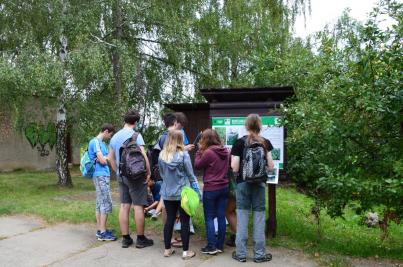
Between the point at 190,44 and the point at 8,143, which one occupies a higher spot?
the point at 190,44

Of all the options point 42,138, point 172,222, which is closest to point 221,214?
point 172,222

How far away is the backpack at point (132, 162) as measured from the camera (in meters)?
6.07

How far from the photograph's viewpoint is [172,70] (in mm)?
14469

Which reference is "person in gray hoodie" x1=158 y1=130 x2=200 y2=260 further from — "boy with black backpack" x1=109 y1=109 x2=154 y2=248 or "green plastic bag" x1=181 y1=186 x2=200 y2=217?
"boy with black backpack" x1=109 y1=109 x2=154 y2=248

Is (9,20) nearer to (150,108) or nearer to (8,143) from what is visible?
(150,108)

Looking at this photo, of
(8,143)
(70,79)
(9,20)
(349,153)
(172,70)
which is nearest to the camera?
(349,153)

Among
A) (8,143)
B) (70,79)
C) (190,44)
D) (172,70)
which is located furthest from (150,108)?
(8,143)

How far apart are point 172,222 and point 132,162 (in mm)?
944

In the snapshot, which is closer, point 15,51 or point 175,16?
point 15,51

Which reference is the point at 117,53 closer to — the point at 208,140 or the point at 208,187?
the point at 208,140

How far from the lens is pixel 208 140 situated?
19.7ft

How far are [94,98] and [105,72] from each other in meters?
0.90

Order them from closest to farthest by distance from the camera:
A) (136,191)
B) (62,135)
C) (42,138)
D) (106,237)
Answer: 1. (136,191)
2. (106,237)
3. (62,135)
4. (42,138)

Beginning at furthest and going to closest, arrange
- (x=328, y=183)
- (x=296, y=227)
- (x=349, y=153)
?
(x=296, y=227) → (x=349, y=153) → (x=328, y=183)
